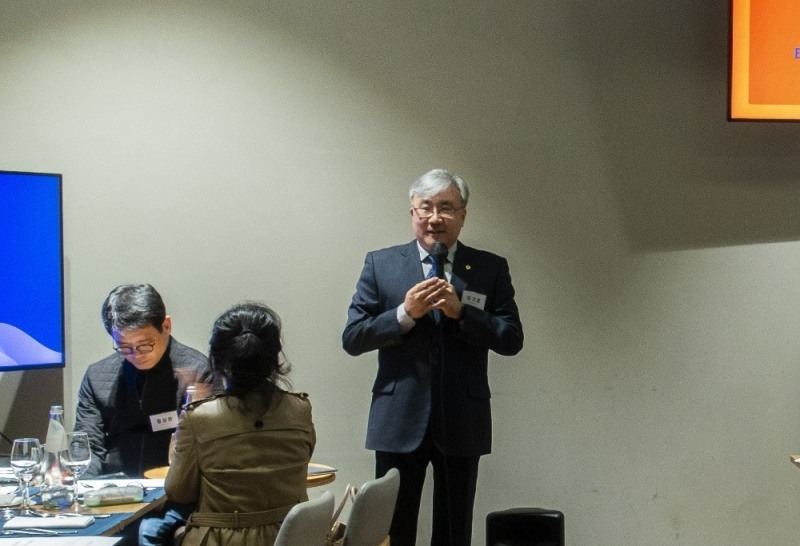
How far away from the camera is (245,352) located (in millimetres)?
2572

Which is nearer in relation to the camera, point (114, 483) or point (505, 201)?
point (114, 483)

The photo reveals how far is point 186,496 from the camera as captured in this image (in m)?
2.55

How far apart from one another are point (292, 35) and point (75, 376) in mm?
1734

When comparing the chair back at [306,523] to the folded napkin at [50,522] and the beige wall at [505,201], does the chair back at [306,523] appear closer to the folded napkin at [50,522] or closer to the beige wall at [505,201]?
the folded napkin at [50,522]

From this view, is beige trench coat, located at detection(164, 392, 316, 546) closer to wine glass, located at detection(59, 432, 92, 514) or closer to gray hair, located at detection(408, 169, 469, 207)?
wine glass, located at detection(59, 432, 92, 514)

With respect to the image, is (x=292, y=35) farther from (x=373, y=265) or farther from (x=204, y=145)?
(x=373, y=265)

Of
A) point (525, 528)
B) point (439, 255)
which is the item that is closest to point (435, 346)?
point (439, 255)

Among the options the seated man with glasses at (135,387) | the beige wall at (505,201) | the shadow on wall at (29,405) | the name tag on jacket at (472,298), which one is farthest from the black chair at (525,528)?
the shadow on wall at (29,405)

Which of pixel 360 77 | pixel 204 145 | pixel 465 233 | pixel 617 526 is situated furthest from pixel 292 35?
pixel 617 526

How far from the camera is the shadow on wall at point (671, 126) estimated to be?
165 inches

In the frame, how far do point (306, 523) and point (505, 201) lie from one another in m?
2.26

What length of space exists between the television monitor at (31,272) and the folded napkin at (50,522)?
4.93ft

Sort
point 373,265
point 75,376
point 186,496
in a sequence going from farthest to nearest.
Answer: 1. point 75,376
2. point 373,265
3. point 186,496

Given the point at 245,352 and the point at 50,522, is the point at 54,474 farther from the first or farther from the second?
the point at 245,352
